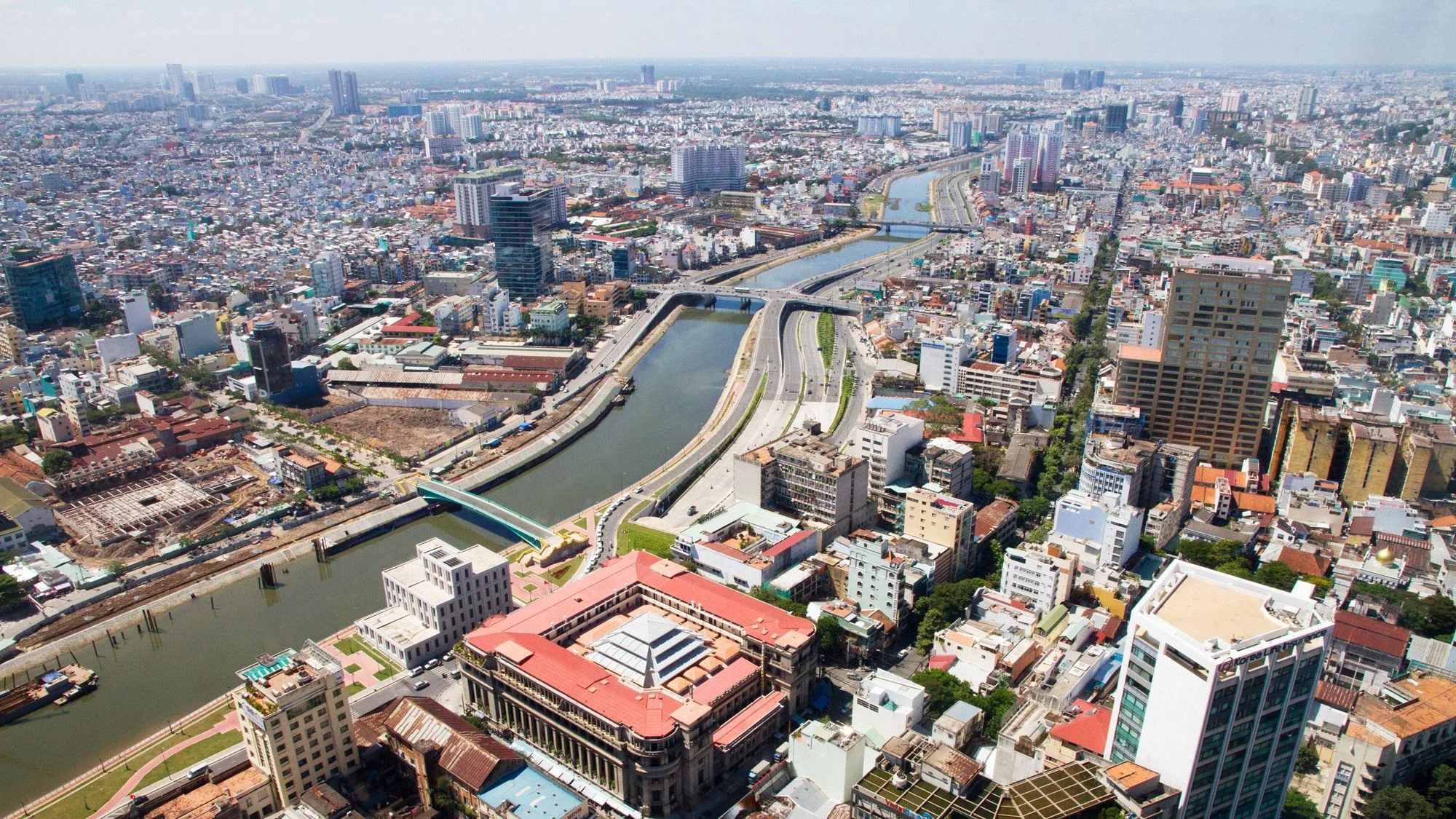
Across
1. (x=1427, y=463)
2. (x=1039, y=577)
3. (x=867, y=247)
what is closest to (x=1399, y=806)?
(x=1039, y=577)

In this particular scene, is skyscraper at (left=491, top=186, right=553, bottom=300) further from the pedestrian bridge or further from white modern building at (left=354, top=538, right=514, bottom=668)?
white modern building at (left=354, top=538, right=514, bottom=668)

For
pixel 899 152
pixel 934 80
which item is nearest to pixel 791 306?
pixel 899 152

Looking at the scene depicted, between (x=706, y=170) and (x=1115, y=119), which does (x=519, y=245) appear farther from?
(x=1115, y=119)

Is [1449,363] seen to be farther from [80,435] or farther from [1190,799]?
[80,435]

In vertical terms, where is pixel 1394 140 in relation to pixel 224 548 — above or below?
above

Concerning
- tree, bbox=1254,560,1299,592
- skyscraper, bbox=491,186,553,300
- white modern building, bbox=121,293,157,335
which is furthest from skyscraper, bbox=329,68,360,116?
tree, bbox=1254,560,1299,592

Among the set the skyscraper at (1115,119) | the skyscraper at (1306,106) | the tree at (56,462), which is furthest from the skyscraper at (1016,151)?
the tree at (56,462)
